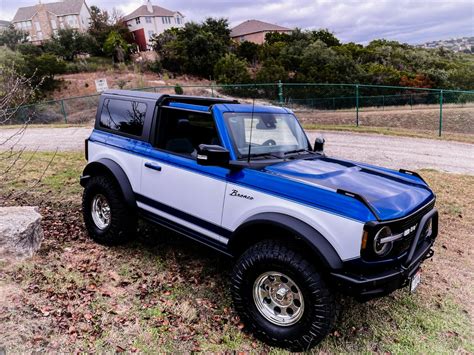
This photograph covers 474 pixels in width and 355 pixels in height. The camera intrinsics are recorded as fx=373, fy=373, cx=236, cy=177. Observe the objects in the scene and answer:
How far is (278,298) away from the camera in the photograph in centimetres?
301

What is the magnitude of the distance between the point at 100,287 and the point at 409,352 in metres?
2.89

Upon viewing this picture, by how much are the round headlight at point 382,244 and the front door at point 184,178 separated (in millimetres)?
1303

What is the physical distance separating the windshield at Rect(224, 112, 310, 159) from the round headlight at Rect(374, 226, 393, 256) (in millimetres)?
1308

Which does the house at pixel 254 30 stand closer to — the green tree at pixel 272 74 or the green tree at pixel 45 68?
the green tree at pixel 272 74

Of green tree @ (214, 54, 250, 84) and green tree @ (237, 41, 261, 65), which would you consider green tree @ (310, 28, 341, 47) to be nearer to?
green tree @ (237, 41, 261, 65)

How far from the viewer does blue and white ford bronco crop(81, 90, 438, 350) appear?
2.67m

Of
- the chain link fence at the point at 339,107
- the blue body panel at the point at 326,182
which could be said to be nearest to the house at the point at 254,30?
the chain link fence at the point at 339,107

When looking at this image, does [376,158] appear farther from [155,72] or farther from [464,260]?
[155,72]

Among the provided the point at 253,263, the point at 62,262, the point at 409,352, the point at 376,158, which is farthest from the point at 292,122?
the point at 376,158

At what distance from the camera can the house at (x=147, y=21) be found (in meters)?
62.1

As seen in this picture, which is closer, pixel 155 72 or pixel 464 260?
pixel 464 260

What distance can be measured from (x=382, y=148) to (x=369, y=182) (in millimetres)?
8955

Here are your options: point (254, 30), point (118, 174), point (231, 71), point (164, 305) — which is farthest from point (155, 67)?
point (164, 305)

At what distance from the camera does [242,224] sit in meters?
3.11
